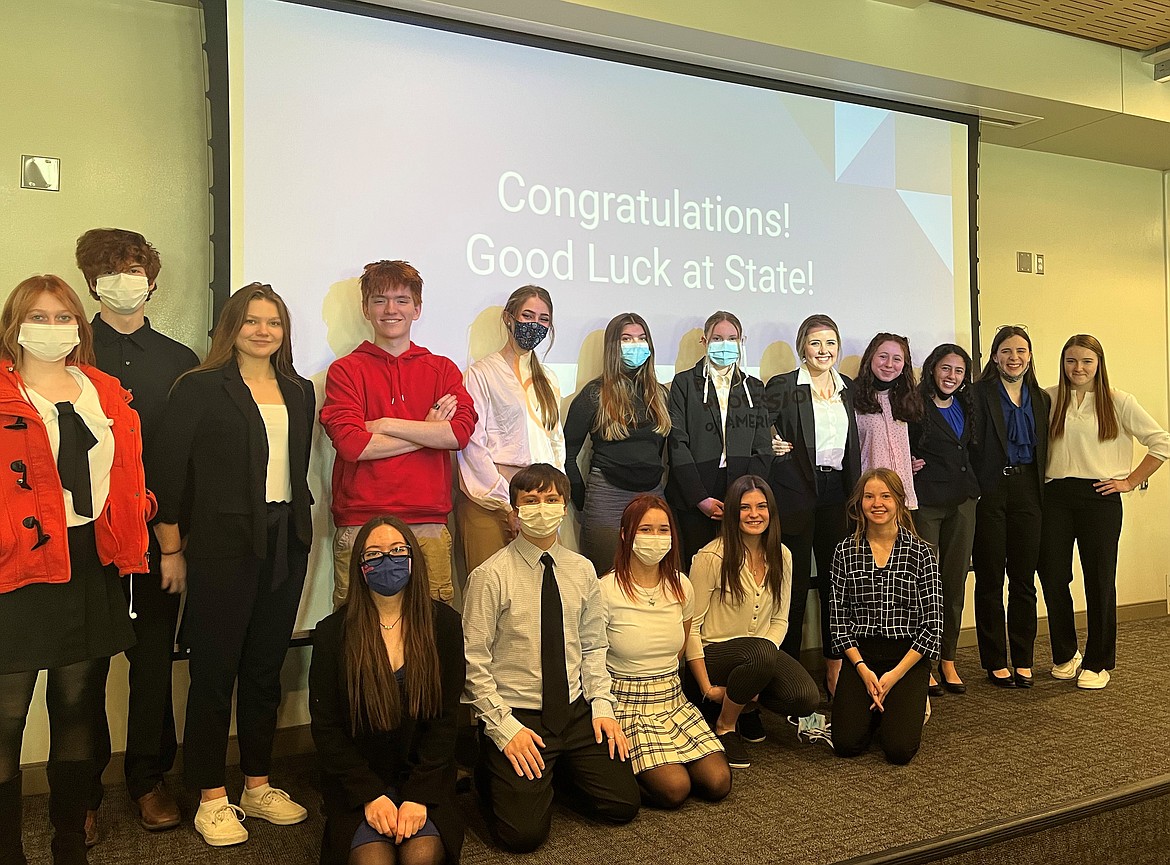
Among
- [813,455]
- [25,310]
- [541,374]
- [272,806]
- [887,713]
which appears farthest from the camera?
[813,455]

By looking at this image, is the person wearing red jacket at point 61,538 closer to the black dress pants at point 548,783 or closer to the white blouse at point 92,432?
the white blouse at point 92,432

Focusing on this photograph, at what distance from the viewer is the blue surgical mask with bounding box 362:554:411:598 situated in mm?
2744

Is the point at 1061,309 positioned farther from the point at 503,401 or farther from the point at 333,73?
the point at 333,73

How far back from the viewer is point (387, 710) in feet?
8.79

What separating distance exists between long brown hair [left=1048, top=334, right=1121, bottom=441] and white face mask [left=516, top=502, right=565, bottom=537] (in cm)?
283

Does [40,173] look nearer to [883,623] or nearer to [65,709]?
[65,709]

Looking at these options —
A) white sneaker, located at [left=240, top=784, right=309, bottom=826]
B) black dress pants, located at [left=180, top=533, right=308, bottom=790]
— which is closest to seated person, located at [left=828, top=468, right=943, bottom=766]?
white sneaker, located at [left=240, top=784, right=309, bottom=826]

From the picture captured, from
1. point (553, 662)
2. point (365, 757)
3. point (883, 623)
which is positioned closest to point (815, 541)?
point (883, 623)

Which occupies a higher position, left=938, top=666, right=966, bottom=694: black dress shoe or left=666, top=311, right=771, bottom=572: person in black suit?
left=666, top=311, right=771, bottom=572: person in black suit

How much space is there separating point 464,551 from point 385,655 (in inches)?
39.6

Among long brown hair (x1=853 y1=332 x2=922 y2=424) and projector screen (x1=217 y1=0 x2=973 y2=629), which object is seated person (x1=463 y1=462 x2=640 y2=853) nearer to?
projector screen (x1=217 y1=0 x2=973 y2=629)

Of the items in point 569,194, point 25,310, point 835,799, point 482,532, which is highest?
point 569,194

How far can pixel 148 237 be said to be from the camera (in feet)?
11.8

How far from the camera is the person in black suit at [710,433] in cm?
407
